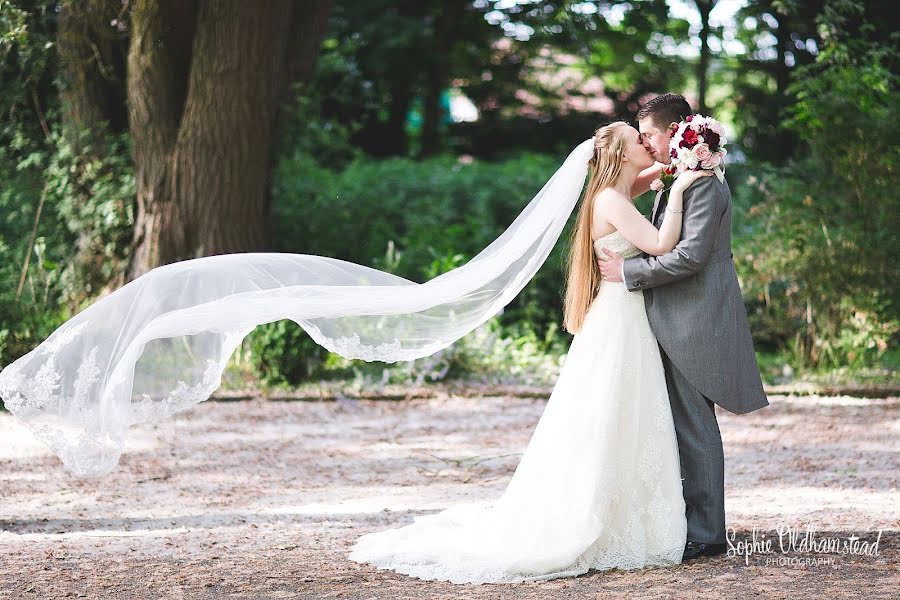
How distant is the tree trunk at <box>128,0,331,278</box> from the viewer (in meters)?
9.14

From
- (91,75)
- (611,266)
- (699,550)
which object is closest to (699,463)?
(699,550)

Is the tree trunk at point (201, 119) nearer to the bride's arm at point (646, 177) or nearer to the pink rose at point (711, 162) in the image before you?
the bride's arm at point (646, 177)

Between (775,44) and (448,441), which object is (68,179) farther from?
(775,44)

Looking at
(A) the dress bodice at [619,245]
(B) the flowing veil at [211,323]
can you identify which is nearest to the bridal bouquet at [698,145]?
(A) the dress bodice at [619,245]

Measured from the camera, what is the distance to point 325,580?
4434 mm

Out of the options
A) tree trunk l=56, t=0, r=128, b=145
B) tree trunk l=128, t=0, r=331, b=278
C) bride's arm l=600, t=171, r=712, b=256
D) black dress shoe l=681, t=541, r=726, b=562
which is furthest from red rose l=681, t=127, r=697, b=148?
tree trunk l=56, t=0, r=128, b=145

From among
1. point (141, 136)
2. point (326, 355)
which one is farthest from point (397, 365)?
point (141, 136)

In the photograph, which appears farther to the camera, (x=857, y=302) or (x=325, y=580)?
(x=857, y=302)

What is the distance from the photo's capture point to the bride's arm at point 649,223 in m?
4.66

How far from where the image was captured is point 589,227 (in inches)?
193

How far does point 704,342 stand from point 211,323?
213cm

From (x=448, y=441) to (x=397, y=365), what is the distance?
6.94ft

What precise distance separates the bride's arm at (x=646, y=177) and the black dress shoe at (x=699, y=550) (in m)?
1.56

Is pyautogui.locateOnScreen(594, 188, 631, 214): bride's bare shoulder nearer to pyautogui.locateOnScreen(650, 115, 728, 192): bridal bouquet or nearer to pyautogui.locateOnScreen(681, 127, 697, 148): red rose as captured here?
pyautogui.locateOnScreen(650, 115, 728, 192): bridal bouquet
